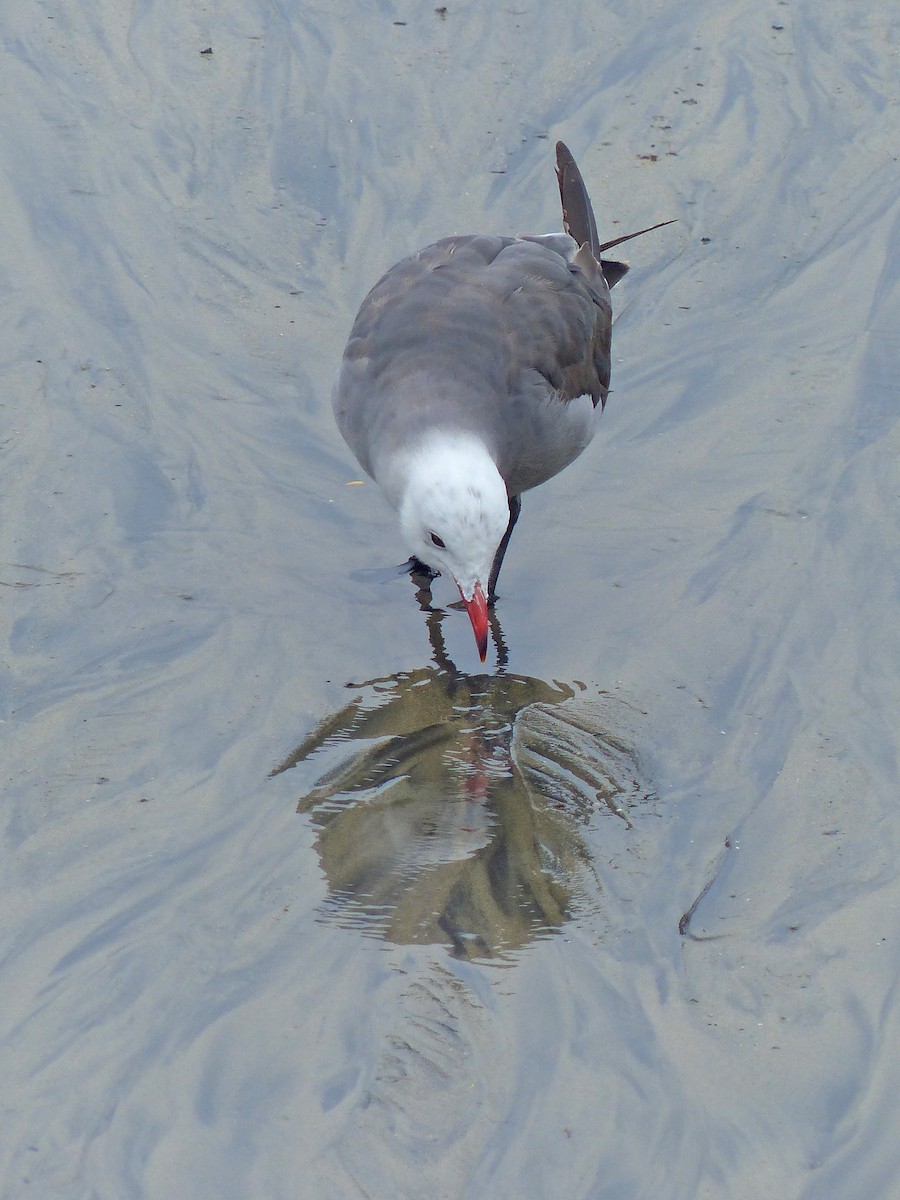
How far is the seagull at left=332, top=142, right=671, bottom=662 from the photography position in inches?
148

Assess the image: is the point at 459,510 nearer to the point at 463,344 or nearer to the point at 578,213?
the point at 463,344

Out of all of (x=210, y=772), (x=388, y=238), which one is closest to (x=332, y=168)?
(x=388, y=238)

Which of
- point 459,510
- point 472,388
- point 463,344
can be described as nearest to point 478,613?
point 459,510

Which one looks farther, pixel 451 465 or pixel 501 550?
pixel 501 550

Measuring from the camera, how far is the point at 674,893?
3.32 metres

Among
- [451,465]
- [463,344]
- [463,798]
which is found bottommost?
[463,798]

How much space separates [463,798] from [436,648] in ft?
2.38

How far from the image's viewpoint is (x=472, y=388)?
13.3 feet

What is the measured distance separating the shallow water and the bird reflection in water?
12mm

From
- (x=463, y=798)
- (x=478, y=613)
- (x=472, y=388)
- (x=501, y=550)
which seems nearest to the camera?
(x=463, y=798)

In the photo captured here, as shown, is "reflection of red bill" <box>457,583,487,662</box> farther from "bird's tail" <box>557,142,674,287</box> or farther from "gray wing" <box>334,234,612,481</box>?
"bird's tail" <box>557,142,674,287</box>

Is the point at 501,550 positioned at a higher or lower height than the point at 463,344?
lower

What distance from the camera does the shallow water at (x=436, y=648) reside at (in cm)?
284

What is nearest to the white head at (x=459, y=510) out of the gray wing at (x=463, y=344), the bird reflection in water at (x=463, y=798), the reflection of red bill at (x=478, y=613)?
the reflection of red bill at (x=478, y=613)
